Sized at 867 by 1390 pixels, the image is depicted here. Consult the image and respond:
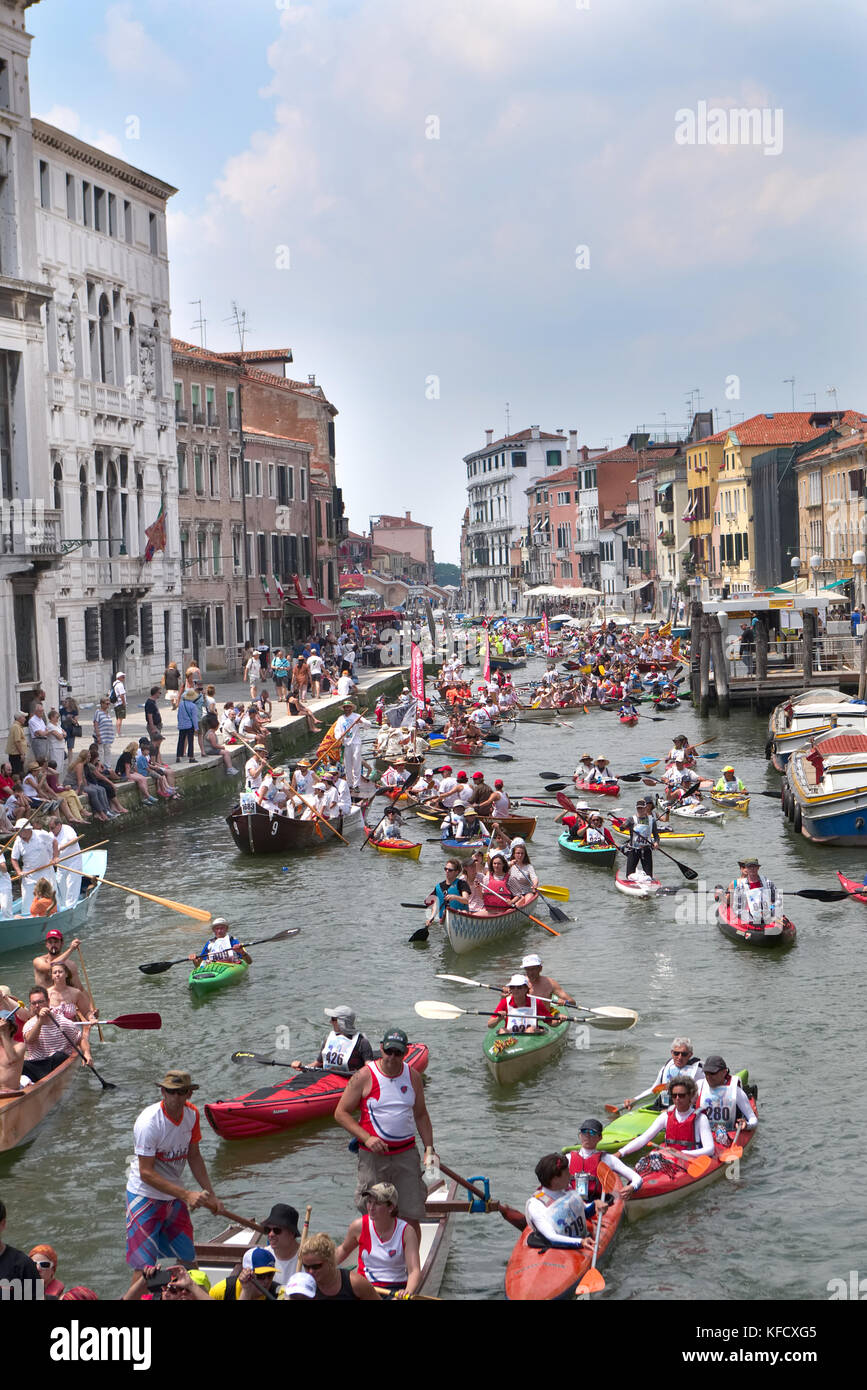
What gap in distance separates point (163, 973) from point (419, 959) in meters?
3.55

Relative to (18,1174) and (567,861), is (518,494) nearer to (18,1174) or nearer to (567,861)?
(567,861)

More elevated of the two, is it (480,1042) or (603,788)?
(603,788)

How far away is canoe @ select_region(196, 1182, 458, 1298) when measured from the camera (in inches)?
417

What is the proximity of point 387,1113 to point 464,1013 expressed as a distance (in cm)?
645

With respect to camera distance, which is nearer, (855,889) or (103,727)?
(855,889)

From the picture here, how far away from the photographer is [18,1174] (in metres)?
14.7

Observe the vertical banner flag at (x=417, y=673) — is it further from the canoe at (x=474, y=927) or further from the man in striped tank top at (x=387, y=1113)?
the man in striped tank top at (x=387, y=1113)

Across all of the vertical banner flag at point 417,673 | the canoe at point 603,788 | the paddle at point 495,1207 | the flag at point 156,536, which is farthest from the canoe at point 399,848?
the paddle at point 495,1207

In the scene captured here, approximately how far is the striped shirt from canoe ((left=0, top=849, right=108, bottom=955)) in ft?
24.2

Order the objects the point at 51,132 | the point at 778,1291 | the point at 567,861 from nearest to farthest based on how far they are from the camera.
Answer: the point at 778,1291 < the point at 567,861 < the point at 51,132

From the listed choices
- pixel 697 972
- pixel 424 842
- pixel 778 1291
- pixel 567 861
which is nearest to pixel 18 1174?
pixel 778 1291

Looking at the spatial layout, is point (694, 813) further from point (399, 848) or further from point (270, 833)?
point (270, 833)

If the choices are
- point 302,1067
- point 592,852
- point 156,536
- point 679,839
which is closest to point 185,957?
point 302,1067

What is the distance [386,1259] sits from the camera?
33.3ft
